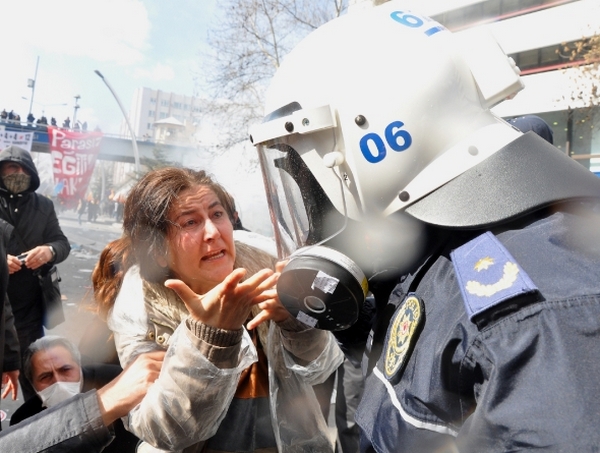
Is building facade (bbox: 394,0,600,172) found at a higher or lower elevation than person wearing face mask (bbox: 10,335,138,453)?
higher

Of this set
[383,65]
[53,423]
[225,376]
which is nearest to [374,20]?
[383,65]

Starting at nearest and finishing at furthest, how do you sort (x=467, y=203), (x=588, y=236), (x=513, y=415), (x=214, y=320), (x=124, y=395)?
1. (x=513, y=415)
2. (x=588, y=236)
3. (x=467, y=203)
4. (x=214, y=320)
5. (x=124, y=395)

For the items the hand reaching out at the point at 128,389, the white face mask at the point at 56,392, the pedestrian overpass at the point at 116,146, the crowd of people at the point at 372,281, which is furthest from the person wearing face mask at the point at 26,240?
the pedestrian overpass at the point at 116,146

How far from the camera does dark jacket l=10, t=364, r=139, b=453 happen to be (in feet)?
5.37

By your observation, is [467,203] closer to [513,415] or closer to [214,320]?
[513,415]

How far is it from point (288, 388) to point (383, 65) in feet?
3.49

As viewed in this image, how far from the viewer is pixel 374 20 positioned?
116 centimetres

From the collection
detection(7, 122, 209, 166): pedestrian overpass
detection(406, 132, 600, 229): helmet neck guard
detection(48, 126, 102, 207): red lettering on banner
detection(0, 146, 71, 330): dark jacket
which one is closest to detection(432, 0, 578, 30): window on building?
detection(7, 122, 209, 166): pedestrian overpass

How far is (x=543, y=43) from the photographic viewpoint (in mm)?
15570

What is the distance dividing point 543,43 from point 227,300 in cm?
1761

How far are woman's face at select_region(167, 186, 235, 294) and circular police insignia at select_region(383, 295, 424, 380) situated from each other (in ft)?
2.59

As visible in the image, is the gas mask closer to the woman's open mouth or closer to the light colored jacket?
the light colored jacket

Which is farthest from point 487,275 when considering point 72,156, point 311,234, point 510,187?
point 72,156

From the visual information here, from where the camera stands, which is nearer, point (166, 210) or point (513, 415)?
point (513, 415)
